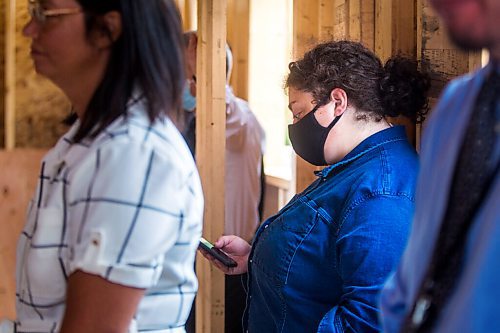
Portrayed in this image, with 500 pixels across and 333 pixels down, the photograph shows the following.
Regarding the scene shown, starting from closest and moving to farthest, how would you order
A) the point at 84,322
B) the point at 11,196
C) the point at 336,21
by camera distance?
the point at 84,322
the point at 11,196
the point at 336,21

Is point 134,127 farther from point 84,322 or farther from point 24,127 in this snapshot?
point 24,127

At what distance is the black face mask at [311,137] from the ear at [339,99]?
0.02m

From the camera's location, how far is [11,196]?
214 cm

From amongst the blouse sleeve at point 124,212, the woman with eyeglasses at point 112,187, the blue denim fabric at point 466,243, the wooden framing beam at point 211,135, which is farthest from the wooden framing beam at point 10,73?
the blue denim fabric at point 466,243

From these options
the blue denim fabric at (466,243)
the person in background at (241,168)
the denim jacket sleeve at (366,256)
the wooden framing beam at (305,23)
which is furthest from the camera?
the person in background at (241,168)

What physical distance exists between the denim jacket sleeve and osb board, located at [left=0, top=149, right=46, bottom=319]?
889mm

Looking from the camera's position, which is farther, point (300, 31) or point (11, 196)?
point (300, 31)

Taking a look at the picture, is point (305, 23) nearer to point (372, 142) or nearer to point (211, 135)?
point (211, 135)

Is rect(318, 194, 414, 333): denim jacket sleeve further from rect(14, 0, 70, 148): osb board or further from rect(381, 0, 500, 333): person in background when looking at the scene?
rect(14, 0, 70, 148): osb board

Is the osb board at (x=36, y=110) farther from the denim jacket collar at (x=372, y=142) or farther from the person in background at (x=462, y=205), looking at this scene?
the person in background at (x=462, y=205)

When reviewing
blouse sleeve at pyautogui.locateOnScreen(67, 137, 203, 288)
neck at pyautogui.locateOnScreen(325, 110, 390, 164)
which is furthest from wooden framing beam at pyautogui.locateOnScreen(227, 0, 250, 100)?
blouse sleeve at pyautogui.locateOnScreen(67, 137, 203, 288)

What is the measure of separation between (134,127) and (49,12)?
0.78ft

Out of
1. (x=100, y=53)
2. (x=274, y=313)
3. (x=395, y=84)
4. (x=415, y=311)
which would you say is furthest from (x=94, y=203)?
(x=395, y=84)

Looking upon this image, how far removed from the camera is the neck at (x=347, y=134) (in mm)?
1958
